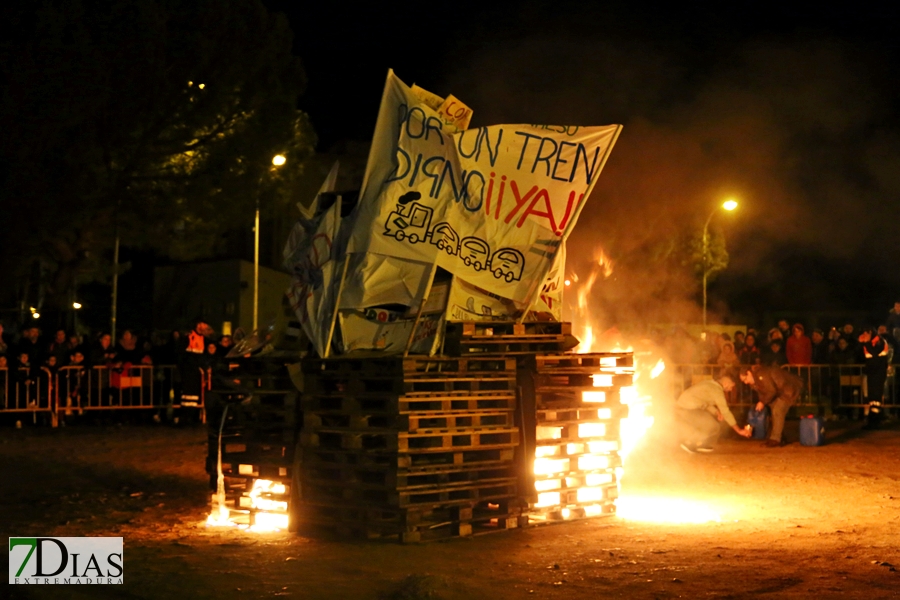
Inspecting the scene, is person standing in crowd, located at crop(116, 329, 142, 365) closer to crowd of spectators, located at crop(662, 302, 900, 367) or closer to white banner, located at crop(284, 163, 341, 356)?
crowd of spectators, located at crop(662, 302, 900, 367)

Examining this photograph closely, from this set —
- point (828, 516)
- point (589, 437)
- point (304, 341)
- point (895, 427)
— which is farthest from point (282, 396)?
point (895, 427)

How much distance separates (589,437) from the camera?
29.7ft

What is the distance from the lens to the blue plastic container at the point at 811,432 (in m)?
14.8

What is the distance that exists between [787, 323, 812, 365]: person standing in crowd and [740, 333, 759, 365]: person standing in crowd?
2.02ft

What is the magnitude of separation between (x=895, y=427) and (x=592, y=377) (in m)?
10.5

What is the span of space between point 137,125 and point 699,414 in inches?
529

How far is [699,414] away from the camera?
1375 cm

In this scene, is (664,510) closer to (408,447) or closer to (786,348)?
(408,447)

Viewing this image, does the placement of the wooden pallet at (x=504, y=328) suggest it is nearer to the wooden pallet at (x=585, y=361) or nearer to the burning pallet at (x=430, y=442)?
the burning pallet at (x=430, y=442)

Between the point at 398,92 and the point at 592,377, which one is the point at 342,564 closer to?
the point at 592,377

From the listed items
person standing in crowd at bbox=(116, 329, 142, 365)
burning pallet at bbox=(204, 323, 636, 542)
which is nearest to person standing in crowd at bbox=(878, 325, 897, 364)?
burning pallet at bbox=(204, 323, 636, 542)

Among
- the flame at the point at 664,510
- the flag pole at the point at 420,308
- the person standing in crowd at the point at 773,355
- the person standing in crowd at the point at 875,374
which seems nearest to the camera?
the flag pole at the point at 420,308

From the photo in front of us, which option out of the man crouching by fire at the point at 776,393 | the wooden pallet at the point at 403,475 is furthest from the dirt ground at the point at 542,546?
the man crouching by fire at the point at 776,393

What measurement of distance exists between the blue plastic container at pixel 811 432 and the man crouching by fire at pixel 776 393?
0.35 metres
